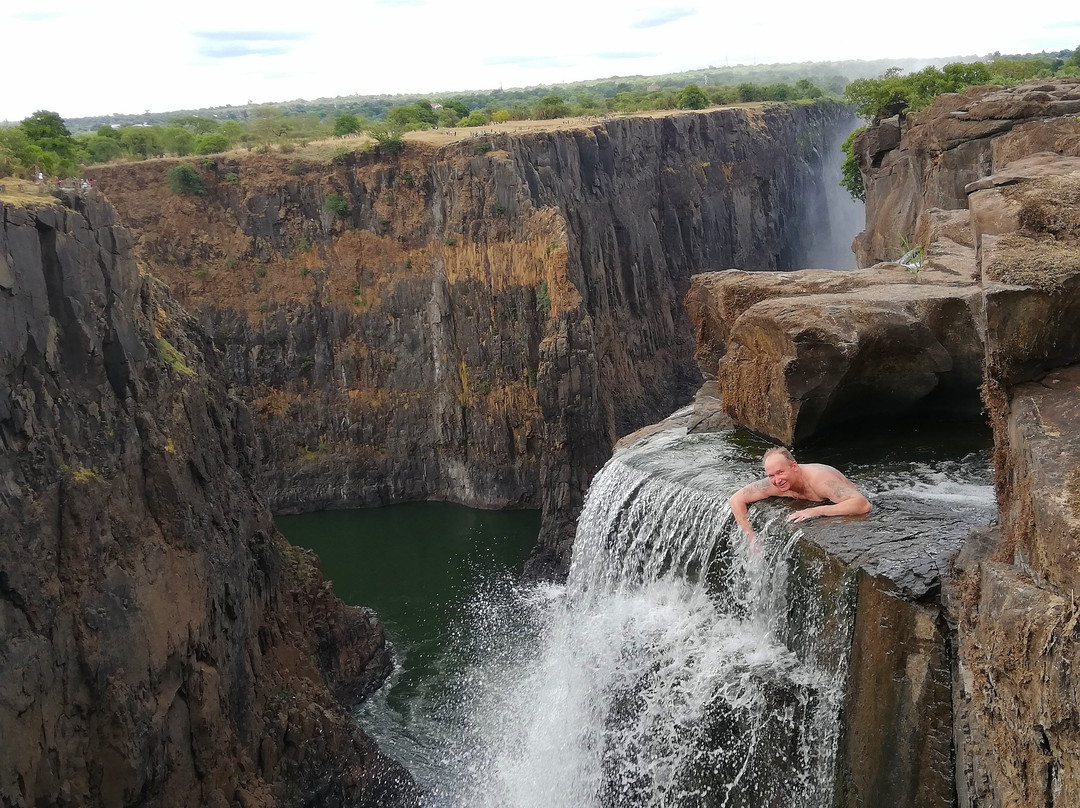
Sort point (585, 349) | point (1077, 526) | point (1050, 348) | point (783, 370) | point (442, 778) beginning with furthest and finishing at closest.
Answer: point (585, 349) < point (442, 778) < point (783, 370) < point (1050, 348) < point (1077, 526)

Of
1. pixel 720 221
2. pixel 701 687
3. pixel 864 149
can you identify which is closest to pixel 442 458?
pixel 864 149

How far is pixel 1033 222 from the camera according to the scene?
11.2 m

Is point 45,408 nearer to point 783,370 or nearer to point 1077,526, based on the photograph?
point 783,370

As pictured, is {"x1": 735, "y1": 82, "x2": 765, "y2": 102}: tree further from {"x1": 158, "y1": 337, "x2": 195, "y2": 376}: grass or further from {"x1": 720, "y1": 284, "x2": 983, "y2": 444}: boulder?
{"x1": 158, "y1": 337, "x2": 195, "y2": 376}: grass

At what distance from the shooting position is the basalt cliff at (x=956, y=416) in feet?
23.5

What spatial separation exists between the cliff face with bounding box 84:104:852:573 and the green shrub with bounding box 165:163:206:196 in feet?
1.68

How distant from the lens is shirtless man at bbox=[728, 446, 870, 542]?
12.0 meters

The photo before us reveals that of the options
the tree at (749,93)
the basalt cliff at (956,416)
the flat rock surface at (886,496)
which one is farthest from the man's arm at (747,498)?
the tree at (749,93)

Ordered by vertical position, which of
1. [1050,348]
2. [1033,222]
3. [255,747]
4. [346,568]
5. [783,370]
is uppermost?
[1033,222]

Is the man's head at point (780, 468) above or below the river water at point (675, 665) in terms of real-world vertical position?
above

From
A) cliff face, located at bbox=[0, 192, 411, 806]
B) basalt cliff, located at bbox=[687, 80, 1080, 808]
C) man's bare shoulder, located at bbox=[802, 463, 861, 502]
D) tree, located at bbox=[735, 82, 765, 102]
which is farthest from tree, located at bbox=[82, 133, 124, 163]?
tree, located at bbox=[735, 82, 765, 102]

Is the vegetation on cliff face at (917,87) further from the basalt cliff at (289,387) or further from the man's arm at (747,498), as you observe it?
the man's arm at (747,498)

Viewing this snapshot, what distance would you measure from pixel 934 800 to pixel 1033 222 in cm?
646

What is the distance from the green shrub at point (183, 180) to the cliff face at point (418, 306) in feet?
1.68
